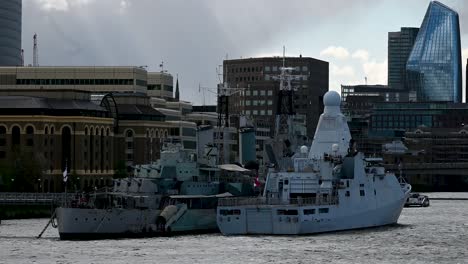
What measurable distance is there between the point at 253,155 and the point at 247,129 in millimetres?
5345

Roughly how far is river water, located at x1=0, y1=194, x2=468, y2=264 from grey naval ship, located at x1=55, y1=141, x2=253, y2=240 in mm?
2264

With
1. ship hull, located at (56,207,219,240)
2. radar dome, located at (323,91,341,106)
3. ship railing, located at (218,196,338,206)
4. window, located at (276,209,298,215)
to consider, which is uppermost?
radar dome, located at (323,91,341,106)

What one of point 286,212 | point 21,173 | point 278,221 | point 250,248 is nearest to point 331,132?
point 286,212

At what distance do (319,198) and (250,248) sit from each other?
16.5 metres

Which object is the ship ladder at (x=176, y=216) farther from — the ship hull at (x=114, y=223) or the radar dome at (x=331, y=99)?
the radar dome at (x=331, y=99)

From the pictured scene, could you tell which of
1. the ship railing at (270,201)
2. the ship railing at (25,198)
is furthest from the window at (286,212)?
the ship railing at (25,198)

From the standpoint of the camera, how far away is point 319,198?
126 meters

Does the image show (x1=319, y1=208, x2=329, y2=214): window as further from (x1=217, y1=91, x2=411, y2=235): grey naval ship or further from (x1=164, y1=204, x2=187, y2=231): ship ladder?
(x1=164, y1=204, x2=187, y2=231): ship ladder

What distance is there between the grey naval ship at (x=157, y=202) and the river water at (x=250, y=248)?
2264mm

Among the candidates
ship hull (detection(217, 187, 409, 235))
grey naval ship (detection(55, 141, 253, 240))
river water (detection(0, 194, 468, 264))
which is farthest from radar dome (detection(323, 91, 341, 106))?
ship hull (detection(217, 187, 409, 235))

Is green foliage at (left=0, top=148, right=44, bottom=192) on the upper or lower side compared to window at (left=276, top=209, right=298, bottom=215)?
upper

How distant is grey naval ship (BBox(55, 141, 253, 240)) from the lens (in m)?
120

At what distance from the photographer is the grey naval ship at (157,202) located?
395 ft

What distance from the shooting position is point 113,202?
417ft
